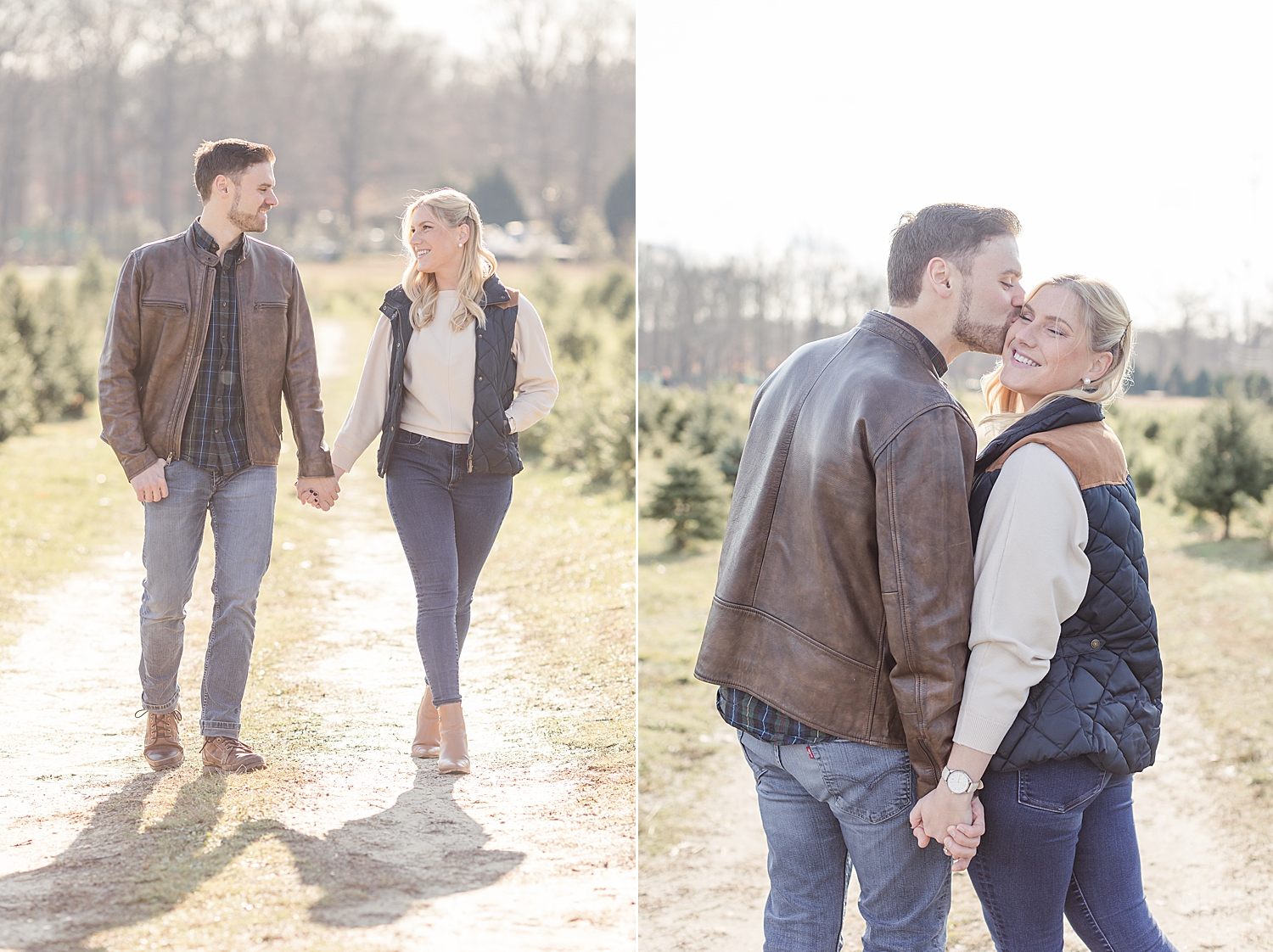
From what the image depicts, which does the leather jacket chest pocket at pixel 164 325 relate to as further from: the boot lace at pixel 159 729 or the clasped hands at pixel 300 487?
the boot lace at pixel 159 729

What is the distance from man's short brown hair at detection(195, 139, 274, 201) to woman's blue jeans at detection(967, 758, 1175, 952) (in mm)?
2620

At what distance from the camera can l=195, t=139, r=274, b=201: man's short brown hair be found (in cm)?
335

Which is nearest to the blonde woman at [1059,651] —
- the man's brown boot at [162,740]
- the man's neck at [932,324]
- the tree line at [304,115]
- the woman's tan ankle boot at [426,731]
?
the man's neck at [932,324]

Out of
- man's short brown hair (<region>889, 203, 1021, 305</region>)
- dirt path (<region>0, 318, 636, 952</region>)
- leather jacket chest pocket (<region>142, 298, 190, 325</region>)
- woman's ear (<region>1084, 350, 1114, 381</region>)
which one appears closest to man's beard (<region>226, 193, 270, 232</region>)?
leather jacket chest pocket (<region>142, 298, 190, 325</region>)

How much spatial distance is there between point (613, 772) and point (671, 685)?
12.5 feet

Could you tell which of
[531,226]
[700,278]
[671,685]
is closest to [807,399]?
[671,685]

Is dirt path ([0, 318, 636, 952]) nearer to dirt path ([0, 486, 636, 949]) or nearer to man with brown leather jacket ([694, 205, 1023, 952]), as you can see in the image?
dirt path ([0, 486, 636, 949])

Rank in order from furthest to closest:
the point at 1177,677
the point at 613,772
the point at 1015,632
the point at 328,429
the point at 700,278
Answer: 1. the point at 700,278
2. the point at 328,429
3. the point at 1177,677
4. the point at 613,772
5. the point at 1015,632

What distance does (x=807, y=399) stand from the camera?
213 centimetres

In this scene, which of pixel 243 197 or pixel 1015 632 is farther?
pixel 243 197

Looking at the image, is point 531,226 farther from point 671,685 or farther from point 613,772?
point 613,772

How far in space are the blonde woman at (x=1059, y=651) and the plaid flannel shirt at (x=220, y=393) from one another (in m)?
2.23

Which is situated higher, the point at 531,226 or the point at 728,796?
the point at 531,226

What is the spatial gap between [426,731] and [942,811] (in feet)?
7.12
